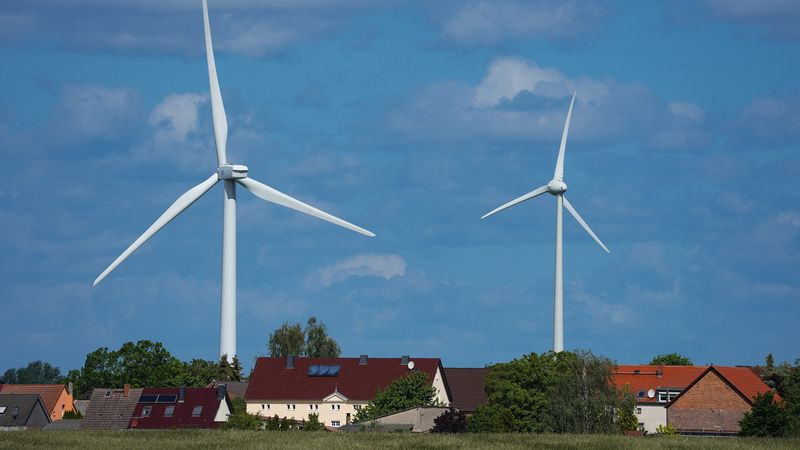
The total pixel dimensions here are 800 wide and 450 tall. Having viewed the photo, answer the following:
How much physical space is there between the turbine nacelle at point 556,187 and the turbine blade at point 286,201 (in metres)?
29.3

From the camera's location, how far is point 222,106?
118438 mm

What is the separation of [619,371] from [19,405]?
184 ft

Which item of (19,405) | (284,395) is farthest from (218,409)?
(19,405)

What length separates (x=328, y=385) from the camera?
14050 cm

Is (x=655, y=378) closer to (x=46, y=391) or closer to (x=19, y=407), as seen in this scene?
(x=19, y=407)

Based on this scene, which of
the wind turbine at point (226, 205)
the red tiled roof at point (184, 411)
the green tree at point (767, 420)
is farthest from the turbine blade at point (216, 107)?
the green tree at point (767, 420)

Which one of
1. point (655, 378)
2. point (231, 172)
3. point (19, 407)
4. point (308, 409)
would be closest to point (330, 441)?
point (231, 172)

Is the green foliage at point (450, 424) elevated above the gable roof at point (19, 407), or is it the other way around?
the gable roof at point (19, 407)

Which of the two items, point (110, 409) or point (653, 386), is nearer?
point (110, 409)

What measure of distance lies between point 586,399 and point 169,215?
A: 3245cm

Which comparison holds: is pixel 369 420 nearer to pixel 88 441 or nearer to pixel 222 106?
pixel 222 106

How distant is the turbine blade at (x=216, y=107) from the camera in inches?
4370

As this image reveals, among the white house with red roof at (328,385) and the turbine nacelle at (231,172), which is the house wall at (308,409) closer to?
the white house with red roof at (328,385)

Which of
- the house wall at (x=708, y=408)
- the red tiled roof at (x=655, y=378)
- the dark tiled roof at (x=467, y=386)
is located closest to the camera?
the house wall at (x=708, y=408)
